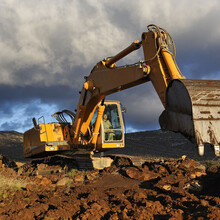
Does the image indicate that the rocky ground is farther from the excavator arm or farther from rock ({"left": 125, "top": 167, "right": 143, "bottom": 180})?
the excavator arm

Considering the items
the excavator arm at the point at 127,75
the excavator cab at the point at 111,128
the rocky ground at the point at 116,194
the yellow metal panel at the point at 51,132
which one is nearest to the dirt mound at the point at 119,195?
the rocky ground at the point at 116,194

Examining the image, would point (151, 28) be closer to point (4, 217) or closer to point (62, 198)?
point (62, 198)

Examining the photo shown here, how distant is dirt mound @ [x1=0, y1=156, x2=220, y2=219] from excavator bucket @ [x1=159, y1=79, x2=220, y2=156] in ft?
3.87

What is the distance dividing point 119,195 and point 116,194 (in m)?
0.20

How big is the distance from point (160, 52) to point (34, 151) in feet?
26.6

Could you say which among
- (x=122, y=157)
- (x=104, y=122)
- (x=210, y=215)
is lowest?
(x=210, y=215)

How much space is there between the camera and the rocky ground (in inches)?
194

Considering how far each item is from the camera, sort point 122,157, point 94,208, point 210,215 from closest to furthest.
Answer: point 210,215, point 94,208, point 122,157

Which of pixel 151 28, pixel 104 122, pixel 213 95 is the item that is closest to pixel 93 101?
pixel 104 122

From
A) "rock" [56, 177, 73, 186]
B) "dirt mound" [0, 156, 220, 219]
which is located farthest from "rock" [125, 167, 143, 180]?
"rock" [56, 177, 73, 186]

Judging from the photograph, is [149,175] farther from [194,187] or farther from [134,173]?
[194,187]

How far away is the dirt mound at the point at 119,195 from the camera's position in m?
4.91

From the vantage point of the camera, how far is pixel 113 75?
29.7ft

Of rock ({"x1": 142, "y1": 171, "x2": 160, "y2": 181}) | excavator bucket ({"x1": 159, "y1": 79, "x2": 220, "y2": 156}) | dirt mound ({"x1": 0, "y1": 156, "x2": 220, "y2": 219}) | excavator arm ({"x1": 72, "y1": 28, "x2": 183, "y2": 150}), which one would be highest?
excavator arm ({"x1": 72, "y1": 28, "x2": 183, "y2": 150})
